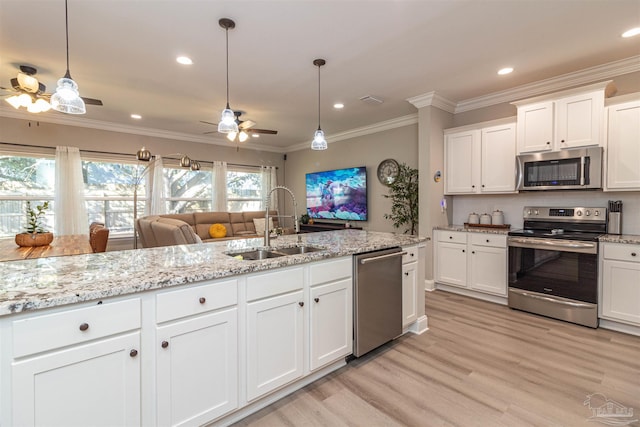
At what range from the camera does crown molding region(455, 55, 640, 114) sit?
3090 mm

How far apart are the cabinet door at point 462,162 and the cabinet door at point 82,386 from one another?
160 inches

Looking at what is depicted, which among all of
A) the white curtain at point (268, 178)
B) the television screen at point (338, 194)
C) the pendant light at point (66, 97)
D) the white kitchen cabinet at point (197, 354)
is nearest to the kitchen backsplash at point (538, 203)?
the television screen at point (338, 194)

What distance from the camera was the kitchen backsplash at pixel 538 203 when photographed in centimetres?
312

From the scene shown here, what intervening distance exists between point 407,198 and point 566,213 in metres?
1.87

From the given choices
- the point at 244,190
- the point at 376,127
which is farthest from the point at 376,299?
the point at 244,190

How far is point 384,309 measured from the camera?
8.09ft

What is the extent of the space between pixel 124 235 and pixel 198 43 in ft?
14.1

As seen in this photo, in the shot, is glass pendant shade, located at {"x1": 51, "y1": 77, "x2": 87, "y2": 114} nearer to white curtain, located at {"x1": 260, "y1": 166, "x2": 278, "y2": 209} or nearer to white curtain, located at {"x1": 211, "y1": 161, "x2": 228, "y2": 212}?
white curtain, located at {"x1": 211, "y1": 161, "x2": 228, "y2": 212}

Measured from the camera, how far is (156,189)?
18.8 feet

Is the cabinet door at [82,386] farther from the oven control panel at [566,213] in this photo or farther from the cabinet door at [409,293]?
the oven control panel at [566,213]

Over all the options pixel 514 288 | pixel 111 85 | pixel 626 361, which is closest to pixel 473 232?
pixel 514 288

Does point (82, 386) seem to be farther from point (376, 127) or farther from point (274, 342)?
point (376, 127)

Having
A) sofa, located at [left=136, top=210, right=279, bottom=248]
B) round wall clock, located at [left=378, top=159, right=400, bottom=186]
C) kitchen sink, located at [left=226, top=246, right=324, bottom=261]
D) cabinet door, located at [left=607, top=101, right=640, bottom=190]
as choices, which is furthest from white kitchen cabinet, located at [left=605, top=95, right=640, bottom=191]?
sofa, located at [left=136, top=210, right=279, bottom=248]

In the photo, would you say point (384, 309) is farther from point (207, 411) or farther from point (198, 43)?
point (198, 43)
